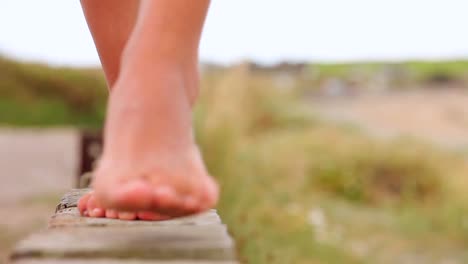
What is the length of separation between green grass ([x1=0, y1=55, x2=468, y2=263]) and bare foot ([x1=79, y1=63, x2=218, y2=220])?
1.35 meters

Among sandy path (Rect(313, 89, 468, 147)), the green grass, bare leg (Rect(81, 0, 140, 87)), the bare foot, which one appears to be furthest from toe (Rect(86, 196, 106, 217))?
sandy path (Rect(313, 89, 468, 147))

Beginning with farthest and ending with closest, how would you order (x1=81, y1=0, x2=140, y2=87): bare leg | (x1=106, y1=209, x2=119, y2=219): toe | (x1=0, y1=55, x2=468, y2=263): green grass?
(x1=0, y1=55, x2=468, y2=263): green grass, (x1=81, y1=0, x2=140, y2=87): bare leg, (x1=106, y1=209, x2=119, y2=219): toe

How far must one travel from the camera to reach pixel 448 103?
519 inches

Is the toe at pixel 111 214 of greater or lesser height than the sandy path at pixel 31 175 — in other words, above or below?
above

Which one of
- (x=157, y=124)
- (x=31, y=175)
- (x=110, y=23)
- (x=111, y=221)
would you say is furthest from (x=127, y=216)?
(x=31, y=175)

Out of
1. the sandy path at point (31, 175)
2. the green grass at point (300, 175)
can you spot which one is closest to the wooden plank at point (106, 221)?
the green grass at point (300, 175)

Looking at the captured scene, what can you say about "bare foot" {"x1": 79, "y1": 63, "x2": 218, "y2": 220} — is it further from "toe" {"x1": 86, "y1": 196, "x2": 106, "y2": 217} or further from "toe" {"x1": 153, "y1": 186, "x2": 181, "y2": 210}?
"toe" {"x1": 86, "y1": 196, "x2": 106, "y2": 217}

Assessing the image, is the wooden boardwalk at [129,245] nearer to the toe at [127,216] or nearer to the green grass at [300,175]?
the toe at [127,216]

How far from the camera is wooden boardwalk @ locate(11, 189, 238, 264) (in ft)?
3.02

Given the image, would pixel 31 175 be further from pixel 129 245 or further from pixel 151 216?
pixel 129 245

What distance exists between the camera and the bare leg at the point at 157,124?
96 cm

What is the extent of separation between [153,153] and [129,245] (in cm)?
11

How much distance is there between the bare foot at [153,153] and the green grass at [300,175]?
53.1 inches

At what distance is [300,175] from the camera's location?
20.0ft
